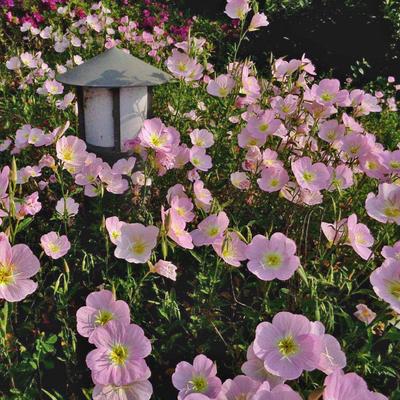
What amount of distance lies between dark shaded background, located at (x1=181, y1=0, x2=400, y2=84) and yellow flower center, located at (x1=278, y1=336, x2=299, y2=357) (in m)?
4.17

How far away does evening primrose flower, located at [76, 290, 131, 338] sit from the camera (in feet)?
3.50

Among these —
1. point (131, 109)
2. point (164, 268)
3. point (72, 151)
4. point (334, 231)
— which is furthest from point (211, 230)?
point (131, 109)

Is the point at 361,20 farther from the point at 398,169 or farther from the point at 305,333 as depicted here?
the point at 305,333

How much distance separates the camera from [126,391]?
3.13 ft

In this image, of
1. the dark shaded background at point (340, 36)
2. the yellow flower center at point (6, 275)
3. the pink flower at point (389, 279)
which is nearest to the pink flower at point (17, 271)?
the yellow flower center at point (6, 275)

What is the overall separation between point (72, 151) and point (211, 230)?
61cm

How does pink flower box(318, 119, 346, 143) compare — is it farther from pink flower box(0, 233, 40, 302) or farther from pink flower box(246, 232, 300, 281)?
pink flower box(0, 233, 40, 302)

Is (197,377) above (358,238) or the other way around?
the other way around

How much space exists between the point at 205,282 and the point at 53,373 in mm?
561

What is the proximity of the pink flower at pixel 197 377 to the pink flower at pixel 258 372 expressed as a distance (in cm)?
7

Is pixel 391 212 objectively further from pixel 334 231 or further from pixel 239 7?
pixel 239 7

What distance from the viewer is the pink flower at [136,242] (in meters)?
1.22

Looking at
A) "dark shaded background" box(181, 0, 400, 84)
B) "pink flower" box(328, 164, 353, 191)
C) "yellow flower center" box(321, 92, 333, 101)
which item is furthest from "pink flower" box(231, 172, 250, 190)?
"dark shaded background" box(181, 0, 400, 84)

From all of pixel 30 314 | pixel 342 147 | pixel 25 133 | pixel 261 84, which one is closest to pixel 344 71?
pixel 261 84
